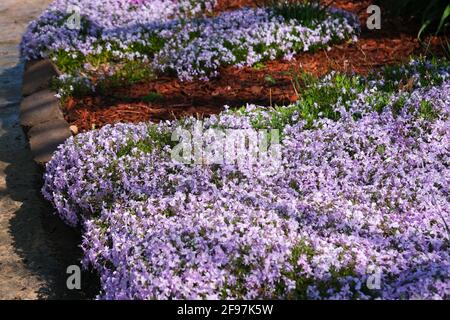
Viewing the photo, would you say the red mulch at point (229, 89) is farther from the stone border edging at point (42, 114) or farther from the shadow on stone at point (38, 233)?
the shadow on stone at point (38, 233)

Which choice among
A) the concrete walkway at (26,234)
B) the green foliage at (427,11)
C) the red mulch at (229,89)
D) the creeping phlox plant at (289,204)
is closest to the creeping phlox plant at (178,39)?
the red mulch at (229,89)

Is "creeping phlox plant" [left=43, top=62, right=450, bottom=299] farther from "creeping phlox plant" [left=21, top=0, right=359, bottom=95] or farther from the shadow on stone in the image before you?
"creeping phlox plant" [left=21, top=0, right=359, bottom=95]

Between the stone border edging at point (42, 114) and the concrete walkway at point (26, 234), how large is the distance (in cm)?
31

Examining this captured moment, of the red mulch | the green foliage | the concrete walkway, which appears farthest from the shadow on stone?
the green foliage

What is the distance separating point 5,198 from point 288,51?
139 inches

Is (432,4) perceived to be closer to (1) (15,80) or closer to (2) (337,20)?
(2) (337,20)

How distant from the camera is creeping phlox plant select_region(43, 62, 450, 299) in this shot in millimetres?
4035

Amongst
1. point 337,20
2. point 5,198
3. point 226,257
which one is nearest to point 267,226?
point 226,257

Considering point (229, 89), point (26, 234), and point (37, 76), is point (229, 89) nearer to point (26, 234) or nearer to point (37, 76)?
point (37, 76)

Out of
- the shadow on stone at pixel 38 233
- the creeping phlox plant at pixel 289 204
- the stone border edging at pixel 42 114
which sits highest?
the creeping phlox plant at pixel 289 204

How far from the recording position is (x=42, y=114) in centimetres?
704

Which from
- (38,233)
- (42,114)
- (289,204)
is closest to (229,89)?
(42,114)

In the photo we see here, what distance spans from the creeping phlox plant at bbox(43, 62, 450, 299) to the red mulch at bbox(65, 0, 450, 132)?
81 centimetres

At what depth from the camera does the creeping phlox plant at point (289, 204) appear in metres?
4.04
